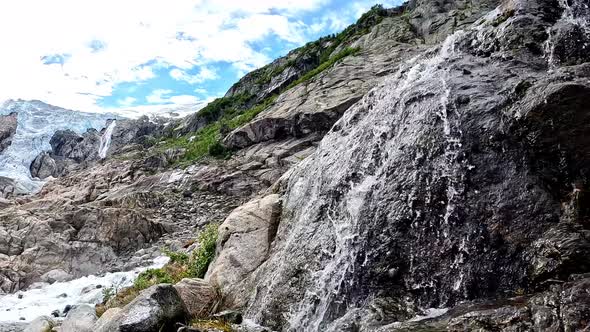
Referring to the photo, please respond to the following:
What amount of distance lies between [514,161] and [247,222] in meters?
7.04

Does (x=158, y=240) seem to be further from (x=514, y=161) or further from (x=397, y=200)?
(x=514, y=161)

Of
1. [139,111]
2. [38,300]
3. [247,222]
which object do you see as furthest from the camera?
[139,111]

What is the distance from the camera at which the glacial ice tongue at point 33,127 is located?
90.4 m

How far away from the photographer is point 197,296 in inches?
437

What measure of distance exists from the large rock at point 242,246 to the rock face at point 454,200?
0.49m

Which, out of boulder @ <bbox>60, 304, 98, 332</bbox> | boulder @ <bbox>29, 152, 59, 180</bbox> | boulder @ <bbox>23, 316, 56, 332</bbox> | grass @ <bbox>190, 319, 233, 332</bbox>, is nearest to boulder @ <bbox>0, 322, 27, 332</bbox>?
boulder @ <bbox>23, 316, 56, 332</bbox>

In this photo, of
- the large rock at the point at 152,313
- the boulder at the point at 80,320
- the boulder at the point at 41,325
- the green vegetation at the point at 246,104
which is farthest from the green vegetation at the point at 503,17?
the green vegetation at the point at 246,104

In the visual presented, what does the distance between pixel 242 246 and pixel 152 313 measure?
12.9 ft

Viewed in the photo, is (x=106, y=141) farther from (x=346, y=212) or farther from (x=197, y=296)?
(x=346, y=212)

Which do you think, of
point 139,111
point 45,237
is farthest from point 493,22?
point 139,111

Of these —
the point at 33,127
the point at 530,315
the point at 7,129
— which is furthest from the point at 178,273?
the point at 33,127

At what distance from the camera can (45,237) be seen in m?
22.4

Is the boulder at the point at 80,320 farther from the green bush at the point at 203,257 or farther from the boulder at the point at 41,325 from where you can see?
the green bush at the point at 203,257

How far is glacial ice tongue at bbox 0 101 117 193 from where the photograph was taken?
90438 mm
